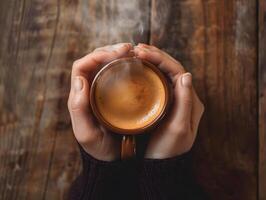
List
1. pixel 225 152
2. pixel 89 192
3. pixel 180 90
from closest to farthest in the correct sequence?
pixel 180 90 → pixel 89 192 → pixel 225 152

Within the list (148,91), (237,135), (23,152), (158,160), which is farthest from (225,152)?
(23,152)

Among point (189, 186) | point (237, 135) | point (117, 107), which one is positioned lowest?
point (189, 186)

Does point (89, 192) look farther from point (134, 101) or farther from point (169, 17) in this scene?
point (169, 17)

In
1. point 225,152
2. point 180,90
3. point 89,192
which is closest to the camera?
point 180,90

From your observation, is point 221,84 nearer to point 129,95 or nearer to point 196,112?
point 196,112

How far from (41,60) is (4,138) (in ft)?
0.84

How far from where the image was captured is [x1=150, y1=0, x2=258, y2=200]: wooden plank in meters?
1.55

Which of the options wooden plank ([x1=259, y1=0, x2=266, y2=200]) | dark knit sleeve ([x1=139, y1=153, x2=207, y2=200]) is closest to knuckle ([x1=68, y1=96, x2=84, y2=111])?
dark knit sleeve ([x1=139, y1=153, x2=207, y2=200])

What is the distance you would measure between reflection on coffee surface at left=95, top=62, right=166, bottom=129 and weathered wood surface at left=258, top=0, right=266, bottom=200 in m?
0.38

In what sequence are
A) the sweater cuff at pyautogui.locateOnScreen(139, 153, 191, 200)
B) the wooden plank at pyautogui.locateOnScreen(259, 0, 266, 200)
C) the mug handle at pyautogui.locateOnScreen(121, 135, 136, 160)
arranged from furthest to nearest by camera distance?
the wooden plank at pyautogui.locateOnScreen(259, 0, 266, 200) < the sweater cuff at pyautogui.locateOnScreen(139, 153, 191, 200) < the mug handle at pyautogui.locateOnScreen(121, 135, 136, 160)

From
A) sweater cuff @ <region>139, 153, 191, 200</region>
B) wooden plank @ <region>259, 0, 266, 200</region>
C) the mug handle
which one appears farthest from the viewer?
wooden plank @ <region>259, 0, 266, 200</region>

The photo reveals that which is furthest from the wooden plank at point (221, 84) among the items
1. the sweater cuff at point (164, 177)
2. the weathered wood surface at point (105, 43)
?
the sweater cuff at point (164, 177)

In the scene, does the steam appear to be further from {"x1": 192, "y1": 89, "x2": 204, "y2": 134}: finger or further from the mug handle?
the mug handle

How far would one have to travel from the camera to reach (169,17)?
157 cm
